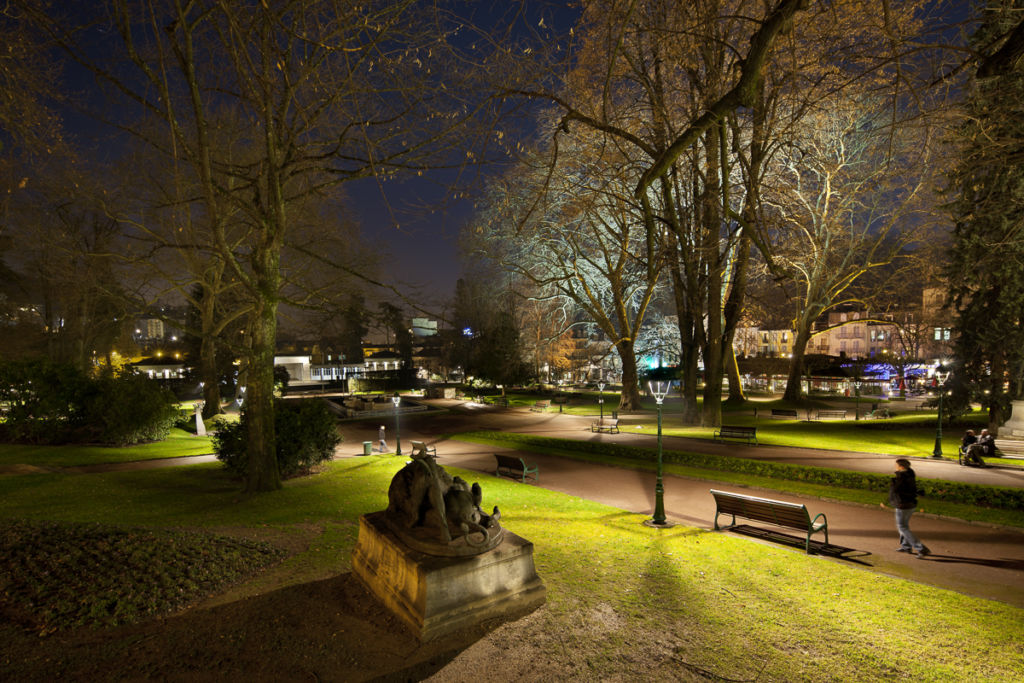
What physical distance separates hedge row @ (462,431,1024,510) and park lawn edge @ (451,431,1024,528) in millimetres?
35

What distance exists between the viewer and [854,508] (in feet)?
37.7

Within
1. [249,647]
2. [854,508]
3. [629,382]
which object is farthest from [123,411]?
[629,382]

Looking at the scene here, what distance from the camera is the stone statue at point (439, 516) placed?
18.7 feet

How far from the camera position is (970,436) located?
16047mm

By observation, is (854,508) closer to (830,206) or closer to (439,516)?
(439,516)

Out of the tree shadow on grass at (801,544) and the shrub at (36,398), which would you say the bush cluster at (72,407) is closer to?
the shrub at (36,398)

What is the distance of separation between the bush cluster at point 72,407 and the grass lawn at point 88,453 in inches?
26.4

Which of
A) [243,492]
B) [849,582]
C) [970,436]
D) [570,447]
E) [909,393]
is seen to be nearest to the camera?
[849,582]

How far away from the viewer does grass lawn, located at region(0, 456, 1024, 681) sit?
5105 mm

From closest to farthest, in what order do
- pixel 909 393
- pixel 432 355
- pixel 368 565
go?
pixel 368 565 < pixel 909 393 < pixel 432 355

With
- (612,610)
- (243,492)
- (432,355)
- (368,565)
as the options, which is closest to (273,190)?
(243,492)

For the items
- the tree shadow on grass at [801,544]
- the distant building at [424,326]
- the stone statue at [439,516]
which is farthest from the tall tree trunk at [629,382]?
the stone statue at [439,516]

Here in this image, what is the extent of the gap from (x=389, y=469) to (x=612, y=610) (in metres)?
11.6

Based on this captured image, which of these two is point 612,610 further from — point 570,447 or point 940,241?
point 940,241
